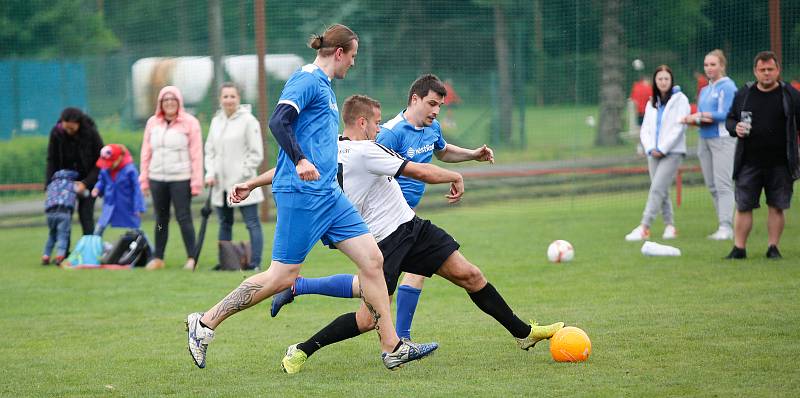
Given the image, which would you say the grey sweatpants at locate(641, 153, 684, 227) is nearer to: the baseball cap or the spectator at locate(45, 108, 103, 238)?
the baseball cap

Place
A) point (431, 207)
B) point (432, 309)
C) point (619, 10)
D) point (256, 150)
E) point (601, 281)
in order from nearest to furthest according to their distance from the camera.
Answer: point (432, 309)
point (601, 281)
point (256, 150)
point (431, 207)
point (619, 10)

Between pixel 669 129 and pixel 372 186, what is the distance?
700 cm

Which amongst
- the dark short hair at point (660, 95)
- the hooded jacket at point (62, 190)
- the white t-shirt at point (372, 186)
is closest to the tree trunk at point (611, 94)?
the dark short hair at point (660, 95)

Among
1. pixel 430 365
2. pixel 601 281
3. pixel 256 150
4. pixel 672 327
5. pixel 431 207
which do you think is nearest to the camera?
pixel 430 365

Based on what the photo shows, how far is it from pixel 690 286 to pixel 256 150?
502 centimetres

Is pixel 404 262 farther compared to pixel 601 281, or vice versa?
pixel 601 281

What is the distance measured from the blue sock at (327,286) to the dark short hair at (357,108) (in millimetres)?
1025

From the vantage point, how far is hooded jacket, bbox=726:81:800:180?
34.6 ft

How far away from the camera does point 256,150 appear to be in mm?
11805

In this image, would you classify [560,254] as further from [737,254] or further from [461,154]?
[461,154]

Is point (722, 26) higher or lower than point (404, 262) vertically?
higher

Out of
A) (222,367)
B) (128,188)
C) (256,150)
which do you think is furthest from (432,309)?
(128,188)

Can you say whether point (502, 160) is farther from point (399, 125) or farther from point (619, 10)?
point (399, 125)

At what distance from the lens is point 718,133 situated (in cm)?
1273
